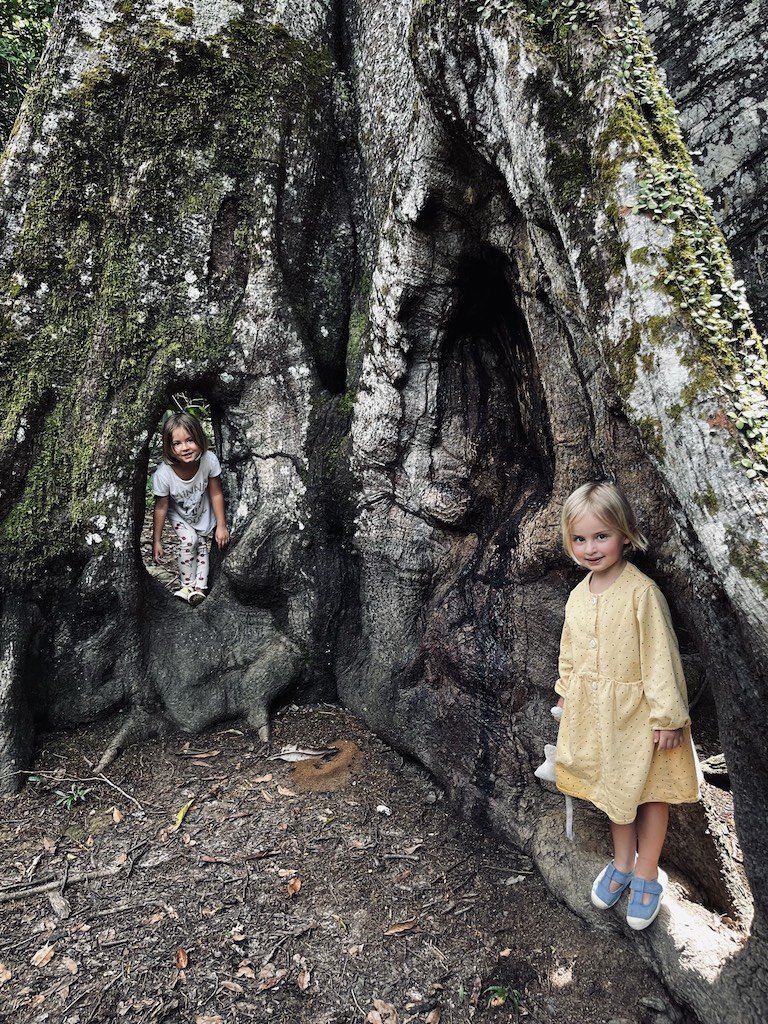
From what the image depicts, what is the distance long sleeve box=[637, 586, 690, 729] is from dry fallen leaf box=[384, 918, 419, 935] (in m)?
1.34

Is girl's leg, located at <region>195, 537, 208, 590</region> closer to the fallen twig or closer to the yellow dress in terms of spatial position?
the fallen twig

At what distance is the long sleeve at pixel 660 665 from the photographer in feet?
7.58

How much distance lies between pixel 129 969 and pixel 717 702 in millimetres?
2357

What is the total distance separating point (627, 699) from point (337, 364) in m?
2.73

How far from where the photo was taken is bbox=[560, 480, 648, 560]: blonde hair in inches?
96.0

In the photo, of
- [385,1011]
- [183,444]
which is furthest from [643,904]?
[183,444]

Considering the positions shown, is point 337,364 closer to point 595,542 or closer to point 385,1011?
point 595,542

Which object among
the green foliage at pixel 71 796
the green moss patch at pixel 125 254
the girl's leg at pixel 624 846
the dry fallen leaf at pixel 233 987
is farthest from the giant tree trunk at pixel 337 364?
the dry fallen leaf at pixel 233 987

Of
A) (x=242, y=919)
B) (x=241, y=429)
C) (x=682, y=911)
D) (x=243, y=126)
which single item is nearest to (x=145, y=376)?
(x=241, y=429)

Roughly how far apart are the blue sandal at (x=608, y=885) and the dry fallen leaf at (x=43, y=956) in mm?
2128

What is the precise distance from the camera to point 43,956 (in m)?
2.74

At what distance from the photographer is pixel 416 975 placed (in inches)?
105

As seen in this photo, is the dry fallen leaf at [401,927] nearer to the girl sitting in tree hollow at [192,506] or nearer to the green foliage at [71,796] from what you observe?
the green foliage at [71,796]

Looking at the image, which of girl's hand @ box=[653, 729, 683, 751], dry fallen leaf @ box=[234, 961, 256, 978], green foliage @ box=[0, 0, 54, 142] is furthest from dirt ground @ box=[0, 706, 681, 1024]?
green foliage @ box=[0, 0, 54, 142]
